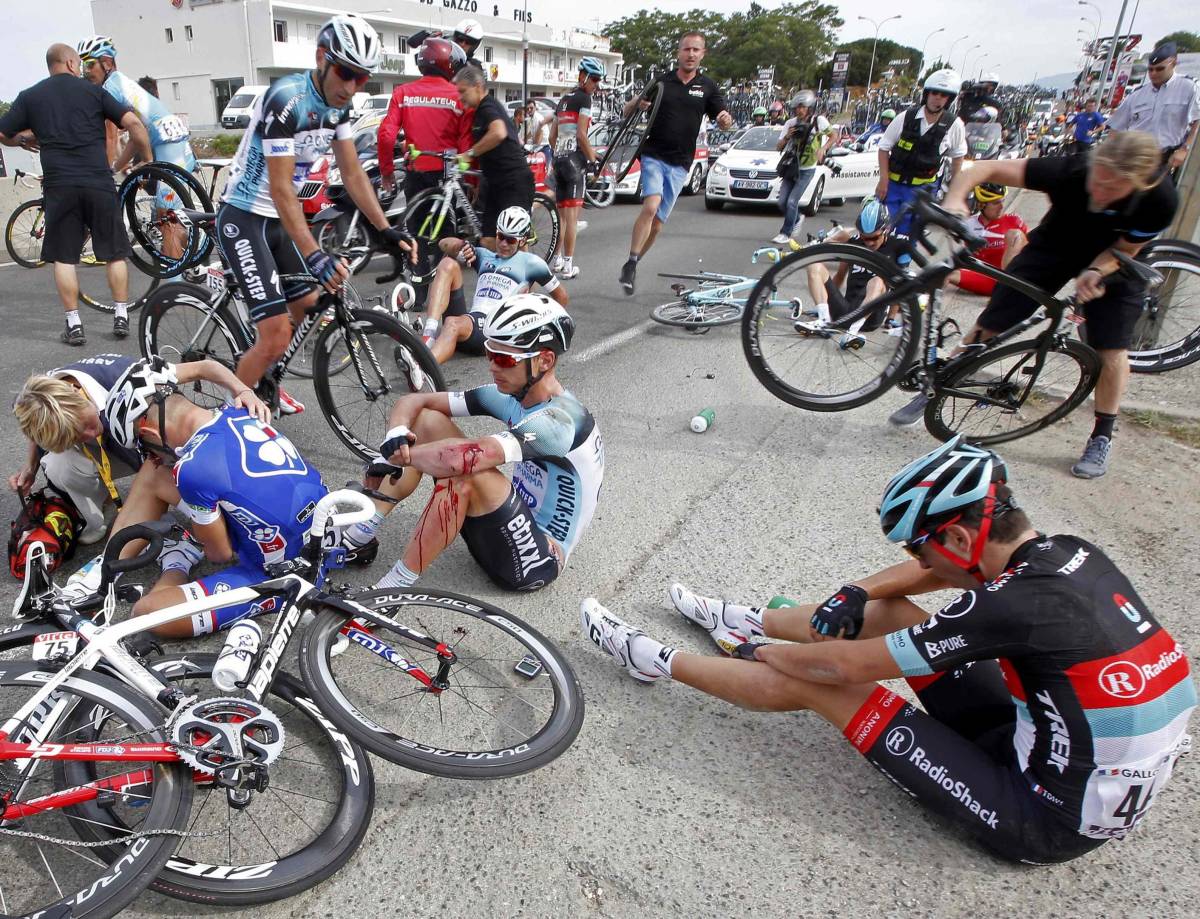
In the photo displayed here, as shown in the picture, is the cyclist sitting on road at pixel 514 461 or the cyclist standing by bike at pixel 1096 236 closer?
the cyclist sitting on road at pixel 514 461

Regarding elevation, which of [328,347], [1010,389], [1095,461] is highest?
[328,347]

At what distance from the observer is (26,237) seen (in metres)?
8.73

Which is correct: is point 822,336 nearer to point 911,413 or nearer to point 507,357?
point 911,413

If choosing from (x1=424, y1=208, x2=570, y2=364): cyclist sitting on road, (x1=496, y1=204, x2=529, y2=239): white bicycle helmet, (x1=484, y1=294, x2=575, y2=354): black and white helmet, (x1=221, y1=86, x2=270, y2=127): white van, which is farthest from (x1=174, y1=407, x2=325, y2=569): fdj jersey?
(x1=221, y1=86, x2=270, y2=127): white van

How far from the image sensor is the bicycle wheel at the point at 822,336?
4430 mm

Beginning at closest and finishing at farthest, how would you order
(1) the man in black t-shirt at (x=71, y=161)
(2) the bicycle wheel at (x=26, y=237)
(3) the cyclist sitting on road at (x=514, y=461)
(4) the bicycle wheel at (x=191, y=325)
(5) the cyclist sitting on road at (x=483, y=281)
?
(3) the cyclist sitting on road at (x=514, y=461), (4) the bicycle wheel at (x=191, y=325), (5) the cyclist sitting on road at (x=483, y=281), (1) the man in black t-shirt at (x=71, y=161), (2) the bicycle wheel at (x=26, y=237)

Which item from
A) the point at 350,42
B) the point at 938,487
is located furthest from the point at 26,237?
the point at 938,487

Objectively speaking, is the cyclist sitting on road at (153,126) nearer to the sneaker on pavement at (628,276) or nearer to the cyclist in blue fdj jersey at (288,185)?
the cyclist in blue fdj jersey at (288,185)

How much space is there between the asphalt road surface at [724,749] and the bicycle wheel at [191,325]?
57cm

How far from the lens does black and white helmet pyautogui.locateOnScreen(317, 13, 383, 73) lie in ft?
12.4

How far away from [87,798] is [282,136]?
3187mm

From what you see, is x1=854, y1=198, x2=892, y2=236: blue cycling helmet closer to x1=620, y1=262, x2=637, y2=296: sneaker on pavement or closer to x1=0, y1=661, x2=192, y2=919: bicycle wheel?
x1=620, y1=262, x2=637, y2=296: sneaker on pavement

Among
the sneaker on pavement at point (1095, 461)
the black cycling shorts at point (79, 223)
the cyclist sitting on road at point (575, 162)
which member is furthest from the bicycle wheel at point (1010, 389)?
the black cycling shorts at point (79, 223)

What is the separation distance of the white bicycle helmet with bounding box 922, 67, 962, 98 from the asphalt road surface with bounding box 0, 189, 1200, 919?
11.5 ft
